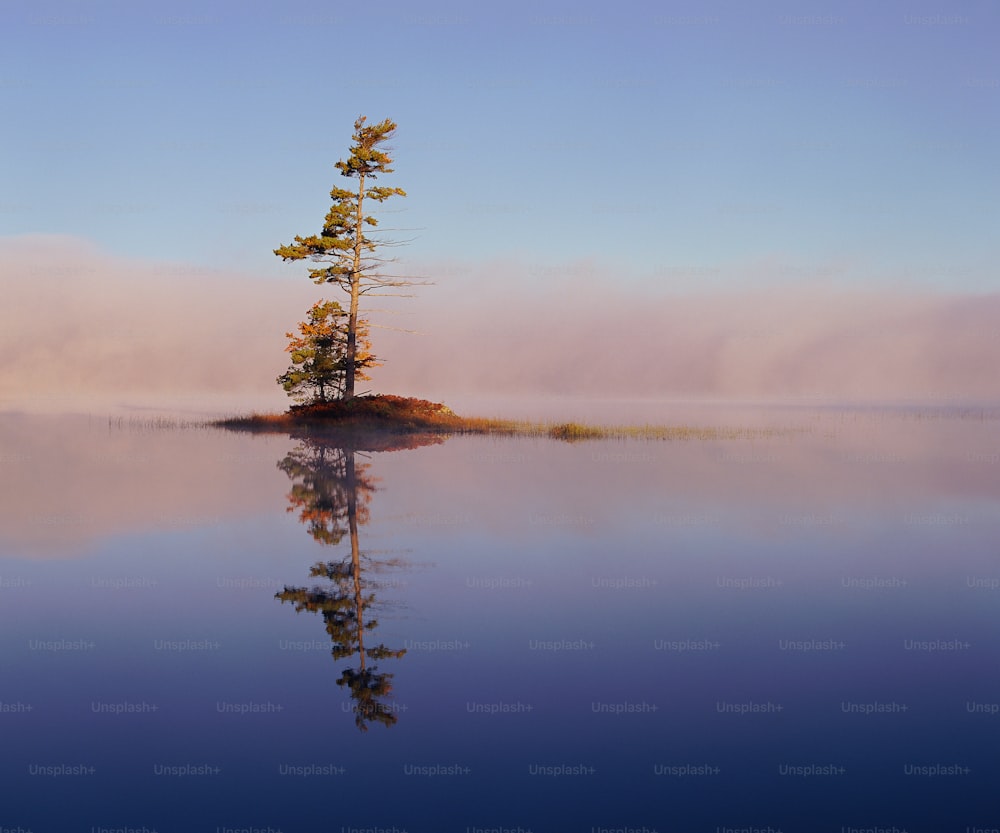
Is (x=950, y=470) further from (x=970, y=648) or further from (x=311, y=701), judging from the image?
(x=311, y=701)

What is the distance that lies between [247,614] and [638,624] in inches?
180

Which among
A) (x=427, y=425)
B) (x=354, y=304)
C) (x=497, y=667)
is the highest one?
(x=354, y=304)

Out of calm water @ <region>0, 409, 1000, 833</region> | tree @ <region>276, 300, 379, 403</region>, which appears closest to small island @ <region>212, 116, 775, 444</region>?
tree @ <region>276, 300, 379, 403</region>

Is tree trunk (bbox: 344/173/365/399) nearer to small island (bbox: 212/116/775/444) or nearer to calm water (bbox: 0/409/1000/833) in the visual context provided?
small island (bbox: 212/116/775/444)

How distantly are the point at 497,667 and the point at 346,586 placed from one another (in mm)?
3846

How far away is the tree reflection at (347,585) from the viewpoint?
7818mm

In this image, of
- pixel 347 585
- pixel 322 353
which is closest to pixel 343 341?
pixel 322 353

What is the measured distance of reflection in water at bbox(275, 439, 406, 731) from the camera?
25.6 ft

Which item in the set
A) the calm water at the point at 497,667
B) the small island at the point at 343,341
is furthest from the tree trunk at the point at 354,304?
the calm water at the point at 497,667

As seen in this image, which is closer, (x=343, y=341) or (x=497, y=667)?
(x=497, y=667)

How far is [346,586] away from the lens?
38.2 feet

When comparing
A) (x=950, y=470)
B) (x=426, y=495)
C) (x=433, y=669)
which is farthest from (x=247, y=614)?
(x=950, y=470)

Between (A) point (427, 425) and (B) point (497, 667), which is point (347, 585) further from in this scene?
(A) point (427, 425)

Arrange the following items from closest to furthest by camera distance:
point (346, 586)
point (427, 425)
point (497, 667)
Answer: point (497, 667) < point (346, 586) < point (427, 425)
